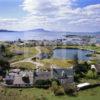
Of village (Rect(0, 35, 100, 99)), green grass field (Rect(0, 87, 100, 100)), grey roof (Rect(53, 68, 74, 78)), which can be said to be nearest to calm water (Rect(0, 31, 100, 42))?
village (Rect(0, 35, 100, 99))

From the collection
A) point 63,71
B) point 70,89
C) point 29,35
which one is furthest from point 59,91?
point 29,35

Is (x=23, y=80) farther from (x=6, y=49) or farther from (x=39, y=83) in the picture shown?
(x=6, y=49)

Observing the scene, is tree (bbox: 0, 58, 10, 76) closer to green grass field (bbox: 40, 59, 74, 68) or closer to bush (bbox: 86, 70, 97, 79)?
green grass field (bbox: 40, 59, 74, 68)

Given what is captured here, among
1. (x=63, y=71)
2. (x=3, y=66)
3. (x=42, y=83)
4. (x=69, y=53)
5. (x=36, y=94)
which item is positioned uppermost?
(x=69, y=53)

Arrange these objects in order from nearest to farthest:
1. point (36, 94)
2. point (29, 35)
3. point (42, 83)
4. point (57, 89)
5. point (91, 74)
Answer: point (36, 94), point (57, 89), point (42, 83), point (91, 74), point (29, 35)

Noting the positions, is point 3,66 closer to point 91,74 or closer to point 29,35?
point 29,35

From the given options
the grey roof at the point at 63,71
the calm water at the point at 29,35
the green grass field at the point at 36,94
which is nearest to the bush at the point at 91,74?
the grey roof at the point at 63,71
